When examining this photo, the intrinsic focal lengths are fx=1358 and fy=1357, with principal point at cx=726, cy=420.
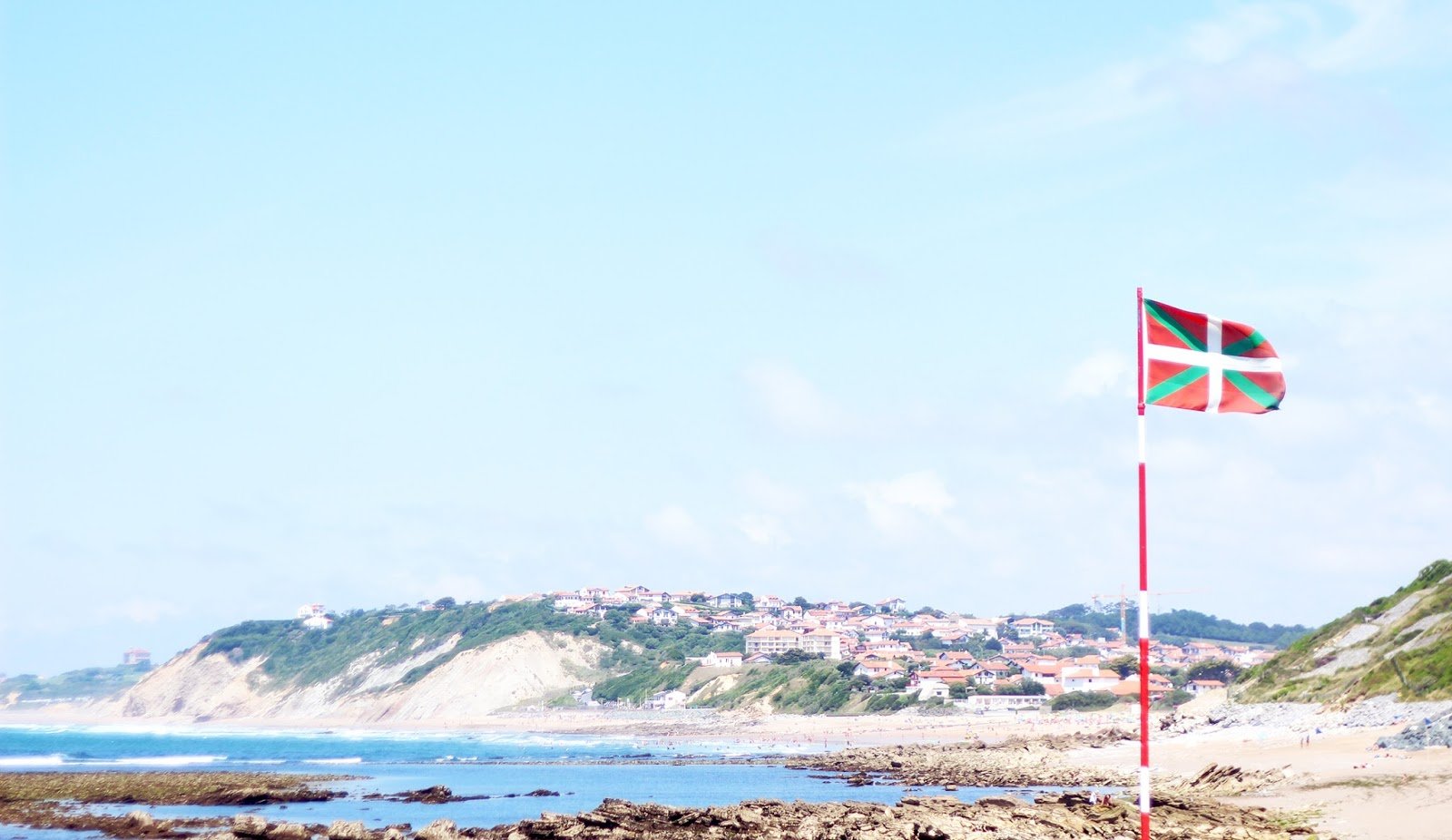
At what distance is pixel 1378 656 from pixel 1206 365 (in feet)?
172

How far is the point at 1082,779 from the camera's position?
49562 mm

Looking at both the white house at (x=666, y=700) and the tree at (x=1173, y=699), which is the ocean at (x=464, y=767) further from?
the tree at (x=1173, y=699)

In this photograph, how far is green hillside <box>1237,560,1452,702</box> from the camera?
169ft

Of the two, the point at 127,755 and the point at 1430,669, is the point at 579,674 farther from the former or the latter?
the point at 1430,669

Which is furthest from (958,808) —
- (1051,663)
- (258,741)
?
(1051,663)

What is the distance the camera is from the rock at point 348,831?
34.2m

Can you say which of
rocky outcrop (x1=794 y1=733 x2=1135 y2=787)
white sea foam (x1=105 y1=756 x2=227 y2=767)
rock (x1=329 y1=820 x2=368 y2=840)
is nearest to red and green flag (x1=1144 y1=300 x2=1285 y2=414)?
rock (x1=329 y1=820 x2=368 y2=840)

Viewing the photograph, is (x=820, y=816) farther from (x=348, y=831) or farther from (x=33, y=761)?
(x=33, y=761)

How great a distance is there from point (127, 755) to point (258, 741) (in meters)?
33.7

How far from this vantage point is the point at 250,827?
3512 centimetres

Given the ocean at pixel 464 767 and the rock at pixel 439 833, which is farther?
the ocean at pixel 464 767

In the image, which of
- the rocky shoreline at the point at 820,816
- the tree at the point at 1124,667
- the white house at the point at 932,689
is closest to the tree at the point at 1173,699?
the tree at the point at 1124,667

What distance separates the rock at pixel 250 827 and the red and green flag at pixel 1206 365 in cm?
2784

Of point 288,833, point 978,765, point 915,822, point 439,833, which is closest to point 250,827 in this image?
point 288,833
